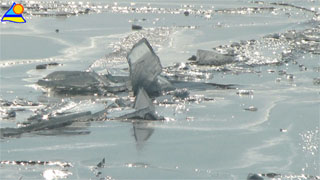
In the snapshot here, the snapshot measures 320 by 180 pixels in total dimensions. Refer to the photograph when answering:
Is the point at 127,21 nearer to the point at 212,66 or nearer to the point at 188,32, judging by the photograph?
the point at 188,32

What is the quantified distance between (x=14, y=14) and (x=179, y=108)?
374 inches

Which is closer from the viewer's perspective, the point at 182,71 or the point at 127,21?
the point at 182,71

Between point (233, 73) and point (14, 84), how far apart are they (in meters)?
2.58

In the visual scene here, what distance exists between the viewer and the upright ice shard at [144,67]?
28.6 feet

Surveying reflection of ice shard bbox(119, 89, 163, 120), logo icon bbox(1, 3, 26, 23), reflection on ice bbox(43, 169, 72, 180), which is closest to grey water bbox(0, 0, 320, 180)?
reflection on ice bbox(43, 169, 72, 180)

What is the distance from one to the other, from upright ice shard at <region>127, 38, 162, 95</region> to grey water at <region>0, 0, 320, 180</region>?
0.40 meters

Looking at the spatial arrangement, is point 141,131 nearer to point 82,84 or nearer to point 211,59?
point 82,84

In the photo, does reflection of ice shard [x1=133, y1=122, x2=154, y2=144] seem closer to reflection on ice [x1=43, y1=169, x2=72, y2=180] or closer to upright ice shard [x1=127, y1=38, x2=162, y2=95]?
reflection on ice [x1=43, y1=169, x2=72, y2=180]

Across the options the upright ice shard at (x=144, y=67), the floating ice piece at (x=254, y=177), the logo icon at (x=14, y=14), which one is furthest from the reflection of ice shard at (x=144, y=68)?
the logo icon at (x=14, y=14)

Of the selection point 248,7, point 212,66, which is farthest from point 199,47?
point 248,7

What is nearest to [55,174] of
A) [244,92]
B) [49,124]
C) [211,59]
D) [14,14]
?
[49,124]

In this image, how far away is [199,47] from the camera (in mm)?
12312

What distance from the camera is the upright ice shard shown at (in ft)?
28.6

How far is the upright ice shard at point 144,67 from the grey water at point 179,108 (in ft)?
1.33
